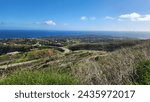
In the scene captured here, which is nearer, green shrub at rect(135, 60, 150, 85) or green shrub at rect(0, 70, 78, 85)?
green shrub at rect(0, 70, 78, 85)

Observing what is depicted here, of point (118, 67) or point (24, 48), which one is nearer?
point (118, 67)

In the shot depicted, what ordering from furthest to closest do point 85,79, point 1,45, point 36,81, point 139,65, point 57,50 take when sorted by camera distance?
1. point 1,45
2. point 57,50
3. point 139,65
4. point 85,79
5. point 36,81

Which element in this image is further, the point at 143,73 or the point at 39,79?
the point at 143,73

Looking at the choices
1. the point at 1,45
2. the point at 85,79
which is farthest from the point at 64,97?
the point at 1,45

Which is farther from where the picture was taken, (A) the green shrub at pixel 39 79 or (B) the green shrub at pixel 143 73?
(B) the green shrub at pixel 143 73

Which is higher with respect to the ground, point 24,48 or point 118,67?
point 118,67

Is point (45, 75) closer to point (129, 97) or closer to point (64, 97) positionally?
point (64, 97)

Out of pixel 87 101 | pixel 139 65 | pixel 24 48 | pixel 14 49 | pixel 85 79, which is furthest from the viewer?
pixel 14 49
